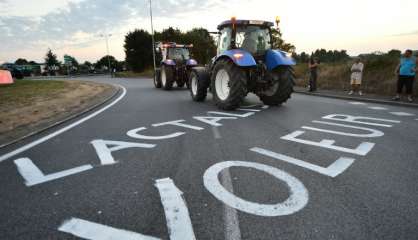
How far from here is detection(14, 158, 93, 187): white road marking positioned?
3.54 m

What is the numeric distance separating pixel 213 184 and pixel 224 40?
6.96 meters

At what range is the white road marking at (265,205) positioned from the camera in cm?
272

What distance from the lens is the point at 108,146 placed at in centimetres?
493

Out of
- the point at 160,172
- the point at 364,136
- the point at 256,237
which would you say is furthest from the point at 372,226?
the point at 364,136

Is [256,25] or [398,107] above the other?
[256,25]

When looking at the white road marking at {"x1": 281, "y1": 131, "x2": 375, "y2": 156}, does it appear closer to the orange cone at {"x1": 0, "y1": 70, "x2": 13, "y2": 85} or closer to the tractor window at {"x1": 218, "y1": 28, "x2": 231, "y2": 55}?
the tractor window at {"x1": 218, "y1": 28, "x2": 231, "y2": 55}

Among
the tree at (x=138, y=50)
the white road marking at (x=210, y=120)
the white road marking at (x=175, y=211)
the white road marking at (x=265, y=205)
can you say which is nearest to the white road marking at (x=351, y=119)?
the white road marking at (x=210, y=120)

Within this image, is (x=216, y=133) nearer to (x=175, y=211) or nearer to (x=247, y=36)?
(x=175, y=211)

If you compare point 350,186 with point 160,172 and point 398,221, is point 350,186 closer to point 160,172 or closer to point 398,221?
point 398,221

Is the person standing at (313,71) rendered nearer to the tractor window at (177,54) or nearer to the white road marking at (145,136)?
the tractor window at (177,54)

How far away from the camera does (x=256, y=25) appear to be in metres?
9.16

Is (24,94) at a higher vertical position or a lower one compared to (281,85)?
lower

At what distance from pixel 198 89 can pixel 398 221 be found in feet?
28.2

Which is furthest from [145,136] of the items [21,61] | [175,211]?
[21,61]
